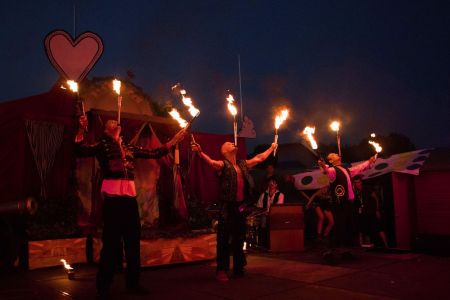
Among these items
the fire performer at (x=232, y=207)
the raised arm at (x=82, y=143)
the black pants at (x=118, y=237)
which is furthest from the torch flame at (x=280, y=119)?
the raised arm at (x=82, y=143)

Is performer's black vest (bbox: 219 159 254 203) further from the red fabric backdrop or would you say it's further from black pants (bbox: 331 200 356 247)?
the red fabric backdrop

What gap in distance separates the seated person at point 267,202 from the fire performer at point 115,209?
15.4 ft

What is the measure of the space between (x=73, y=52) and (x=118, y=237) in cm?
254

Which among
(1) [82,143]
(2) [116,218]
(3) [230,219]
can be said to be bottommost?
(3) [230,219]

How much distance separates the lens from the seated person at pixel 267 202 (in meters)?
9.03

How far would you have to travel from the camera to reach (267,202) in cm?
948

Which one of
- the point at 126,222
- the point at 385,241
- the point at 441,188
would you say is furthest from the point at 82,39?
the point at 441,188

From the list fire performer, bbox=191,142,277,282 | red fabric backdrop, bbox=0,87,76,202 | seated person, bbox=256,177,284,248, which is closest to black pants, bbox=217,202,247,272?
fire performer, bbox=191,142,277,282

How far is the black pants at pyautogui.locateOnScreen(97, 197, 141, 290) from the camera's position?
438 centimetres

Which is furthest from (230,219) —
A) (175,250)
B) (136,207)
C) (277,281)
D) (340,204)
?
(340,204)

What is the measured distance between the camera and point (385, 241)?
29.2 feet

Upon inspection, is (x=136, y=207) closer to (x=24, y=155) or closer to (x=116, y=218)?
(x=116, y=218)

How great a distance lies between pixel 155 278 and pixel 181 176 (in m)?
2.72

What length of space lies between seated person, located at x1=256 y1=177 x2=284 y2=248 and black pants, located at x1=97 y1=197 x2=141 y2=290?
15.4 ft
